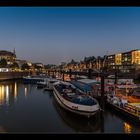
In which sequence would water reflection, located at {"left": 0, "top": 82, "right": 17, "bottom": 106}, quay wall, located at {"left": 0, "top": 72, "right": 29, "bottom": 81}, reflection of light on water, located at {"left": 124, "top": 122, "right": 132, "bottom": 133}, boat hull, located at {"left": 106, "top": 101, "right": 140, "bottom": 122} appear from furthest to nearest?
quay wall, located at {"left": 0, "top": 72, "right": 29, "bottom": 81} → water reflection, located at {"left": 0, "top": 82, "right": 17, "bottom": 106} → boat hull, located at {"left": 106, "top": 101, "right": 140, "bottom": 122} → reflection of light on water, located at {"left": 124, "top": 122, "right": 132, "bottom": 133}

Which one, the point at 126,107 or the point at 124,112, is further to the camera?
the point at 126,107

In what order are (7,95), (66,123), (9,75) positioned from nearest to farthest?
1. (66,123)
2. (7,95)
3. (9,75)

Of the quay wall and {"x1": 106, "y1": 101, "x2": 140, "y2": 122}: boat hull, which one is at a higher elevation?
{"x1": 106, "y1": 101, "x2": 140, "y2": 122}: boat hull

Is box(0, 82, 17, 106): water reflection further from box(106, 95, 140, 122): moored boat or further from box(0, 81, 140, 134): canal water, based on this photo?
box(106, 95, 140, 122): moored boat

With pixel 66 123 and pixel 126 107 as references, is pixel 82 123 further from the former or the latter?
pixel 126 107

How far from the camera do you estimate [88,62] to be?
31.0 m

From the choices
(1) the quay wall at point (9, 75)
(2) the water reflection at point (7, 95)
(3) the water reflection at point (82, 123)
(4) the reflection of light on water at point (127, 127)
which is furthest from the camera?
(1) the quay wall at point (9, 75)

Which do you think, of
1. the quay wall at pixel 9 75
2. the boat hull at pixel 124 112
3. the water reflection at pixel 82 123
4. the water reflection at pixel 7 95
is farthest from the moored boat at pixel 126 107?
the quay wall at pixel 9 75

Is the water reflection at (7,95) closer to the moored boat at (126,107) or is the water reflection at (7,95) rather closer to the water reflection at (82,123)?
the water reflection at (82,123)

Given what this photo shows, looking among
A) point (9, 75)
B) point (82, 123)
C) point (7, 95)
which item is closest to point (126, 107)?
point (82, 123)

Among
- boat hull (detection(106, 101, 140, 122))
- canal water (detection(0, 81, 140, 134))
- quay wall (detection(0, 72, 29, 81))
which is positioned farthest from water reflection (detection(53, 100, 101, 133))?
quay wall (detection(0, 72, 29, 81))

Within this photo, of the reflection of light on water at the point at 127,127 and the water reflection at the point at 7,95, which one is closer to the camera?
the reflection of light on water at the point at 127,127
